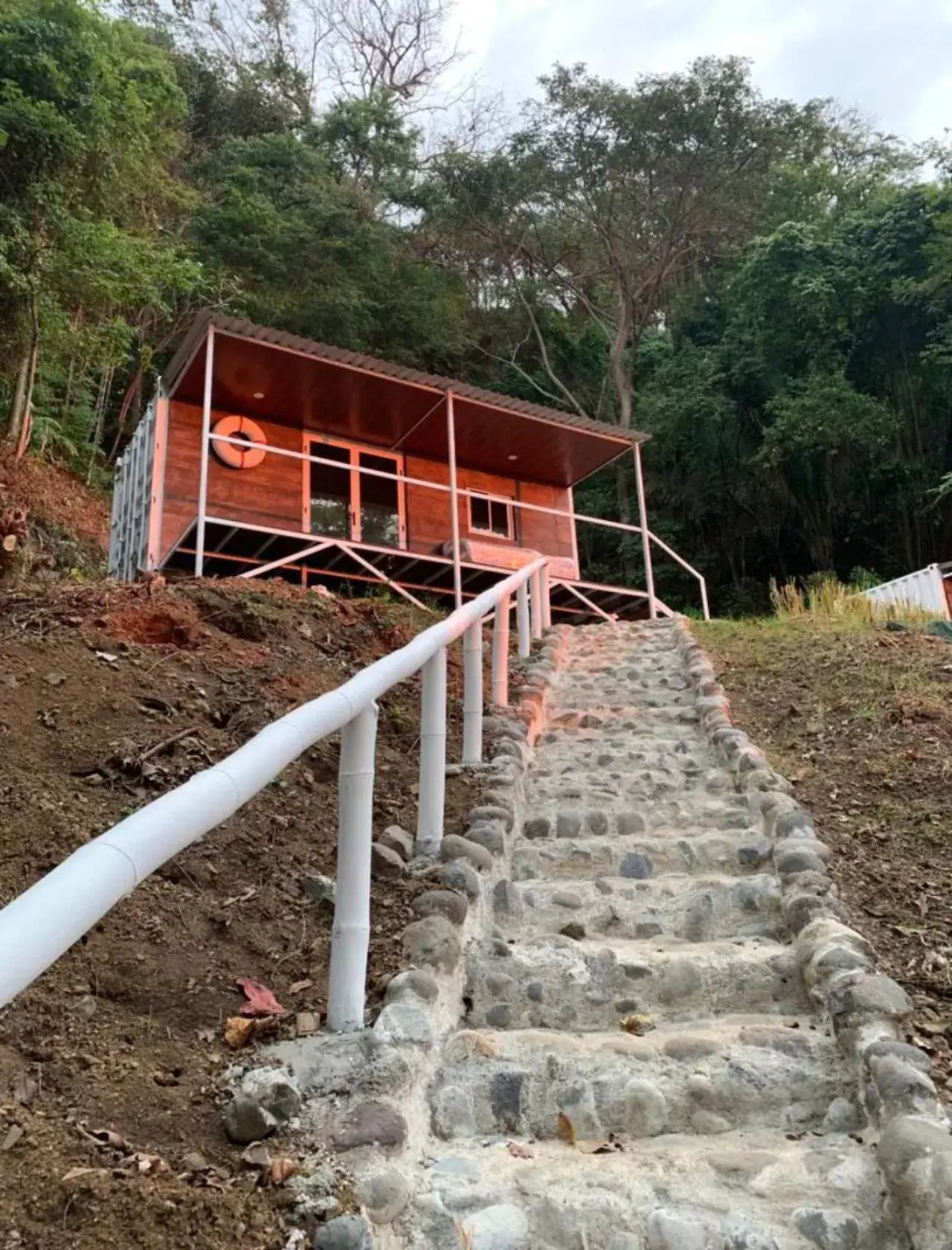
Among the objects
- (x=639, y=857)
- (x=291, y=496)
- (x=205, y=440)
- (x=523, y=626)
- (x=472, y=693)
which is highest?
→ (x=291, y=496)

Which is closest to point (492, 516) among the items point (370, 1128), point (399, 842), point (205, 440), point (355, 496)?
point (355, 496)

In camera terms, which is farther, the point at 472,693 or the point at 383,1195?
the point at 472,693

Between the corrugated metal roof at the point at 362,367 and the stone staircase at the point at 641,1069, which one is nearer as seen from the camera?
the stone staircase at the point at 641,1069

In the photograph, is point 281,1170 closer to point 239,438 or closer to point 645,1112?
point 645,1112

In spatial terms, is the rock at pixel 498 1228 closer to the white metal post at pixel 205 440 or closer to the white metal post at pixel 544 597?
the white metal post at pixel 544 597

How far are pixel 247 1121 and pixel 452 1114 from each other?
0.54 meters

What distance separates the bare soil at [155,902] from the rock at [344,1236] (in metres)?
0.07

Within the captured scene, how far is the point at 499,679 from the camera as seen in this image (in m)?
5.51

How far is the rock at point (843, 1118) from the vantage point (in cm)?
209

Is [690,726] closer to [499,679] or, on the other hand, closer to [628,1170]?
[499,679]

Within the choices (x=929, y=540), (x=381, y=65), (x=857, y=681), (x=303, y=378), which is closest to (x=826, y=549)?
(x=929, y=540)

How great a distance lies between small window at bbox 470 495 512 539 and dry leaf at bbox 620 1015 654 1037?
11209 mm

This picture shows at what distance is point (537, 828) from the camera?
3.96 meters

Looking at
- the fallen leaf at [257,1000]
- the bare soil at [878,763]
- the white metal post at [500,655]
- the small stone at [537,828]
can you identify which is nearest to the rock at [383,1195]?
the fallen leaf at [257,1000]
